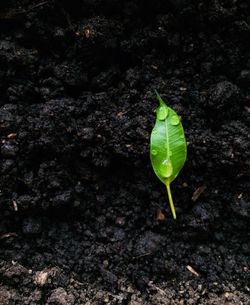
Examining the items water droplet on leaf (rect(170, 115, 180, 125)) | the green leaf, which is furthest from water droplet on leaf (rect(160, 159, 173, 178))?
water droplet on leaf (rect(170, 115, 180, 125))

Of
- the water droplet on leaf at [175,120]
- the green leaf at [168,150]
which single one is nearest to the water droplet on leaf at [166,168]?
the green leaf at [168,150]

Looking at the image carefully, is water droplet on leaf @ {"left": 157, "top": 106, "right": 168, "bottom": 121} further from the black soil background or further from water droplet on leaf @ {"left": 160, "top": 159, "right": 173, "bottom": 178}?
water droplet on leaf @ {"left": 160, "top": 159, "right": 173, "bottom": 178}

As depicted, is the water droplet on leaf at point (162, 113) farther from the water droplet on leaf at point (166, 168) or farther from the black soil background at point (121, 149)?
the water droplet on leaf at point (166, 168)

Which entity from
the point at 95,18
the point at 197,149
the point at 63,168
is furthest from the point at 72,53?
the point at 197,149

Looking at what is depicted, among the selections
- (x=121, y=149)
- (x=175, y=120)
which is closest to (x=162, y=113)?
(x=175, y=120)

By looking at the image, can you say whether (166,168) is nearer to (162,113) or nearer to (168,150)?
(168,150)

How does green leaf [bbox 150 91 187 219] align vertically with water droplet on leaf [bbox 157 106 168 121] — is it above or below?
below
